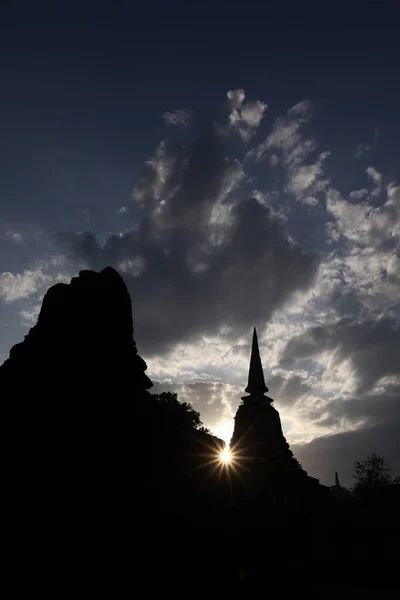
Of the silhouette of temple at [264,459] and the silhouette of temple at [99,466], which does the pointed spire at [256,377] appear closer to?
the silhouette of temple at [264,459]

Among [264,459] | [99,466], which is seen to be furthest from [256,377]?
[99,466]

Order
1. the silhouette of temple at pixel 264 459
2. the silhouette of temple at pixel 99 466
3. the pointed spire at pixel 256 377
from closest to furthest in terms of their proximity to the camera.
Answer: the silhouette of temple at pixel 99 466
the silhouette of temple at pixel 264 459
the pointed spire at pixel 256 377

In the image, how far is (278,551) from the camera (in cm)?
2430

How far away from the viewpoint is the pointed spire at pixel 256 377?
35219mm

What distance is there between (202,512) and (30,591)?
5.86 m

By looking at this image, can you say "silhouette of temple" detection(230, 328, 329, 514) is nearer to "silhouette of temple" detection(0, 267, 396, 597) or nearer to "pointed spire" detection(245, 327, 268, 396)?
"pointed spire" detection(245, 327, 268, 396)

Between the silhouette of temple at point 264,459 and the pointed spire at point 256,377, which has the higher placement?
the pointed spire at point 256,377

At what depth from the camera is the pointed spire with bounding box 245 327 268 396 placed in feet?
116

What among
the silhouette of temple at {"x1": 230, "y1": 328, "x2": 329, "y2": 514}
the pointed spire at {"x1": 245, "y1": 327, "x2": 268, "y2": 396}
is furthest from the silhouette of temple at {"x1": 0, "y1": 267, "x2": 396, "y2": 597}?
the pointed spire at {"x1": 245, "y1": 327, "x2": 268, "y2": 396}

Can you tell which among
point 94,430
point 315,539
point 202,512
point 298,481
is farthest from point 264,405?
point 94,430

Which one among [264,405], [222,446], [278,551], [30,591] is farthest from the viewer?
[264,405]

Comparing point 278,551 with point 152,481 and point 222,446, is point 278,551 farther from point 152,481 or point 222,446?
point 152,481

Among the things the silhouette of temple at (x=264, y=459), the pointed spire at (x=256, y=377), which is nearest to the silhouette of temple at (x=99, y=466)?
the silhouette of temple at (x=264, y=459)

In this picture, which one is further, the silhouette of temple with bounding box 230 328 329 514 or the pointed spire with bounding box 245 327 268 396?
the pointed spire with bounding box 245 327 268 396
